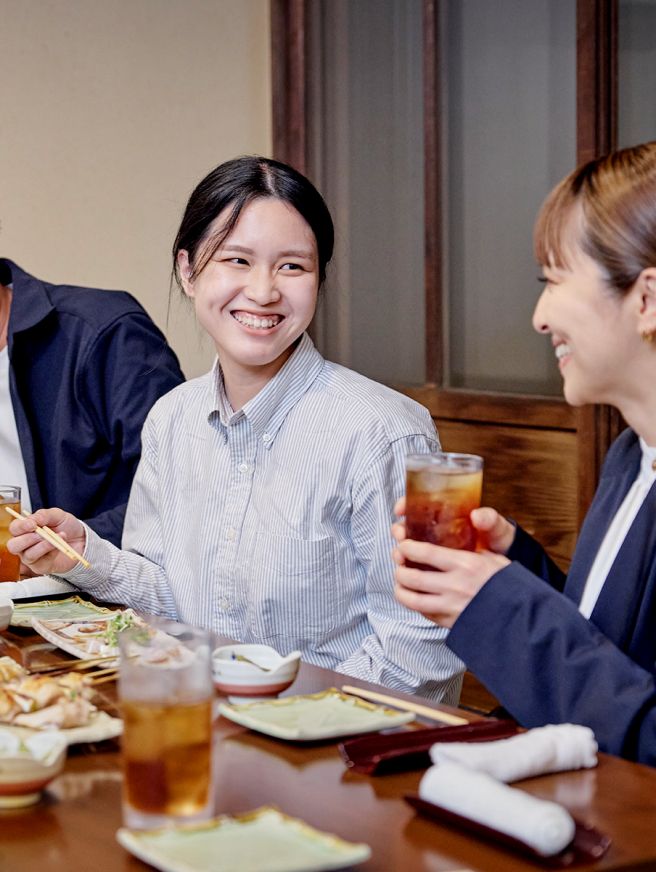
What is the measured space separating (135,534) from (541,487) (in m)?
1.51

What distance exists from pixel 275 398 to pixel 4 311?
3.25ft

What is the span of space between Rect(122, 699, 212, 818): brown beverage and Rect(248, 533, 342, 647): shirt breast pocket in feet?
3.05

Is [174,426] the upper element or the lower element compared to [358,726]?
upper

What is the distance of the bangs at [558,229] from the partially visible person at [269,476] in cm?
54

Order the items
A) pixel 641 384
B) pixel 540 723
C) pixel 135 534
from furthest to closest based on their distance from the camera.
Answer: pixel 135 534 < pixel 641 384 < pixel 540 723

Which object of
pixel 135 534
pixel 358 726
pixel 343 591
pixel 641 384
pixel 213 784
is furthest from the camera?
pixel 135 534

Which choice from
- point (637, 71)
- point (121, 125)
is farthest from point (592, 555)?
point (121, 125)

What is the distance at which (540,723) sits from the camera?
1377mm

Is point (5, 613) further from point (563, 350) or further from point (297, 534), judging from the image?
point (563, 350)

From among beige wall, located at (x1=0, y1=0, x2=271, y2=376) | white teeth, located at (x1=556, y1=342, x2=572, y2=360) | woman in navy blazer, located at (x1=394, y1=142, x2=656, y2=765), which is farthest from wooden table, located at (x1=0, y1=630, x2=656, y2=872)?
beige wall, located at (x1=0, y1=0, x2=271, y2=376)

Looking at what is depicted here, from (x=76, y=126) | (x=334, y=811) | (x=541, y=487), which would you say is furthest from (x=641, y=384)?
(x=76, y=126)

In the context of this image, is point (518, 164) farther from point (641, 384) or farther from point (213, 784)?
point (213, 784)

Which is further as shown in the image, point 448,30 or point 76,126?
point 76,126

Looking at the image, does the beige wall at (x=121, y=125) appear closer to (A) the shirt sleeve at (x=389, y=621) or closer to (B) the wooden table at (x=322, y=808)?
(A) the shirt sleeve at (x=389, y=621)
